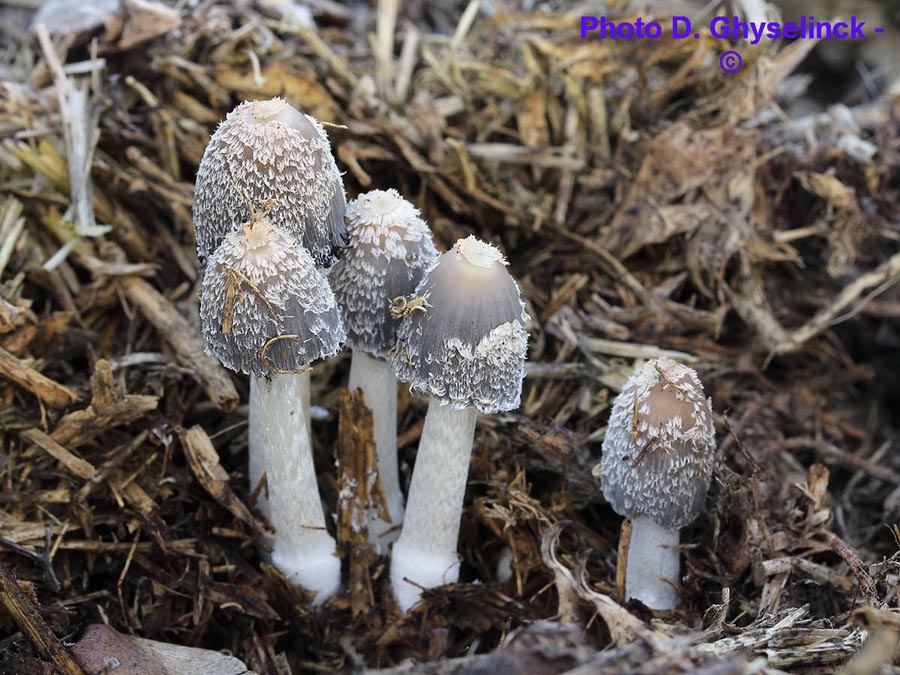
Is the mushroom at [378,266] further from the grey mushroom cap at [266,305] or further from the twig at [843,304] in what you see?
the twig at [843,304]

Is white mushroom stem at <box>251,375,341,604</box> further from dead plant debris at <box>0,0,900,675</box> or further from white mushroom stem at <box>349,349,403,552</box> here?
white mushroom stem at <box>349,349,403,552</box>

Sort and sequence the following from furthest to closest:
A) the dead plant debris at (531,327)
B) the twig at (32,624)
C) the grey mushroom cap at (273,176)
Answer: the dead plant debris at (531,327), the twig at (32,624), the grey mushroom cap at (273,176)

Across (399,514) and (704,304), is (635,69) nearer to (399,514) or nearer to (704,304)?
(704,304)

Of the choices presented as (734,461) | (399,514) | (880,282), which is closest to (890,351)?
(880,282)

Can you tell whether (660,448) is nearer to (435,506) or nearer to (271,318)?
(435,506)

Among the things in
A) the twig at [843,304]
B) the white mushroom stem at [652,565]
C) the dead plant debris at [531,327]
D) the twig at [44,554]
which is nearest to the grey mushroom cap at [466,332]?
the dead plant debris at [531,327]

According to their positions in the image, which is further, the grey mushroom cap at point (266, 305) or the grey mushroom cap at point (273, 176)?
the grey mushroom cap at point (273, 176)

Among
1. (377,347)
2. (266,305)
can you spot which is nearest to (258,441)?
(377,347)
